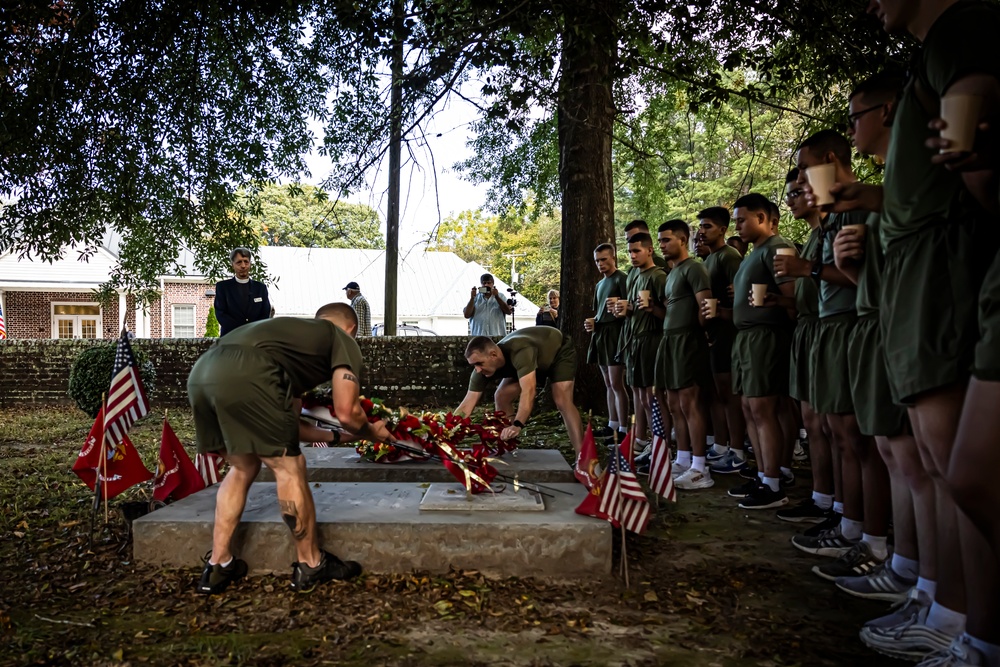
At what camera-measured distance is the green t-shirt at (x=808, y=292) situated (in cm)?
479

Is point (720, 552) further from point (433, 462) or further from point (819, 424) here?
point (433, 462)

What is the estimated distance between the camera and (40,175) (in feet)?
25.1

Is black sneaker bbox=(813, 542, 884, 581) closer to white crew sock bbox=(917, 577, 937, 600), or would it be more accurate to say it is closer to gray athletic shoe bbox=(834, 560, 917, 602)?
gray athletic shoe bbox=(834, 560, 917, 602)

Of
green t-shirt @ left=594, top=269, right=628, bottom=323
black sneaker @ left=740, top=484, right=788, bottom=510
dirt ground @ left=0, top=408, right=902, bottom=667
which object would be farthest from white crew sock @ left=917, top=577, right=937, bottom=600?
green t-shirt @ left=594, top=269, right=628, bottom=323

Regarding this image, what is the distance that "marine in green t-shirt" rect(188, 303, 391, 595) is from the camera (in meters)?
3.91

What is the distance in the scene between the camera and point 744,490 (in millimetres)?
5949

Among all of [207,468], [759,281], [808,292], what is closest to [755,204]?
[759,281]

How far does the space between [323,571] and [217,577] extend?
59 cm

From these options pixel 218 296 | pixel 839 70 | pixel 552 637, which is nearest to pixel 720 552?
pixel 552 637

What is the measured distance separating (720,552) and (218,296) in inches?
302

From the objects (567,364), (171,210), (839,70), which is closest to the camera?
(567,364)

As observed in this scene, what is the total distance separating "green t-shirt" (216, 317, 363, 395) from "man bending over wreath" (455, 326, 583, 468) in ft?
7.24

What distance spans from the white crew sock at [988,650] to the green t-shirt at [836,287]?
2.24 m

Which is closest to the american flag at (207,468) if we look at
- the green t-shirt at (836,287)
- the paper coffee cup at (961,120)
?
the green t-shirt at (836,287)
